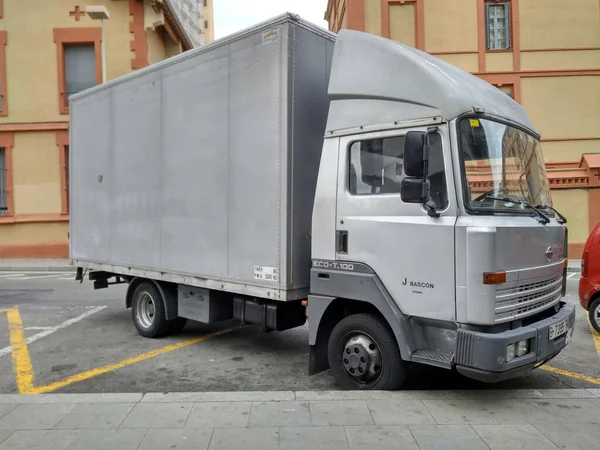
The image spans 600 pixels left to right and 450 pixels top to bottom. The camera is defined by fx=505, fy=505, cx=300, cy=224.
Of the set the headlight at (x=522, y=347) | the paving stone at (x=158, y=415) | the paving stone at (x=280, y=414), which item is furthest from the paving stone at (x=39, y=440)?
the headlight at (x=522, y=347)

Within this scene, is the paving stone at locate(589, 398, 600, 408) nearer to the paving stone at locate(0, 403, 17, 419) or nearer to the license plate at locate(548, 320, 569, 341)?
the license plate at locate(548, 320, 569, 341)

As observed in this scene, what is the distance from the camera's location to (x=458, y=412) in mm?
4125

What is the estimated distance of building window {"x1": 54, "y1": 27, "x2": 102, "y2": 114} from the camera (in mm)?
18812

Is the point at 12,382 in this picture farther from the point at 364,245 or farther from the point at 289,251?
the point at 364,245

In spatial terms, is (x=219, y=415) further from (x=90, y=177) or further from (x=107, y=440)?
(x=90, y=177)

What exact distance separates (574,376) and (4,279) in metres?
14.2

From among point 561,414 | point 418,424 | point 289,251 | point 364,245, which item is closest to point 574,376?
point 561,414

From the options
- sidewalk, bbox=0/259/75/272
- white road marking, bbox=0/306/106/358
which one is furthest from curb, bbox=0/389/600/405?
sidewalk, bbox=0/259/75/272

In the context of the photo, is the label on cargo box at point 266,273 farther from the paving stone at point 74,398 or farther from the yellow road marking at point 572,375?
the yellow road marking at point 572,375

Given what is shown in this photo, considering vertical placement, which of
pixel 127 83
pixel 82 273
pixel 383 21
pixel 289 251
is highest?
pixel 383 21

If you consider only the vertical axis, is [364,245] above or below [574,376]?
above

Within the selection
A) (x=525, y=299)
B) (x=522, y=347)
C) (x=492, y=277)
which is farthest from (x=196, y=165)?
(x=522, y=347)

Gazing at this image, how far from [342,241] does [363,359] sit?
3.56ft

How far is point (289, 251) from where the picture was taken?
4.94 meters
